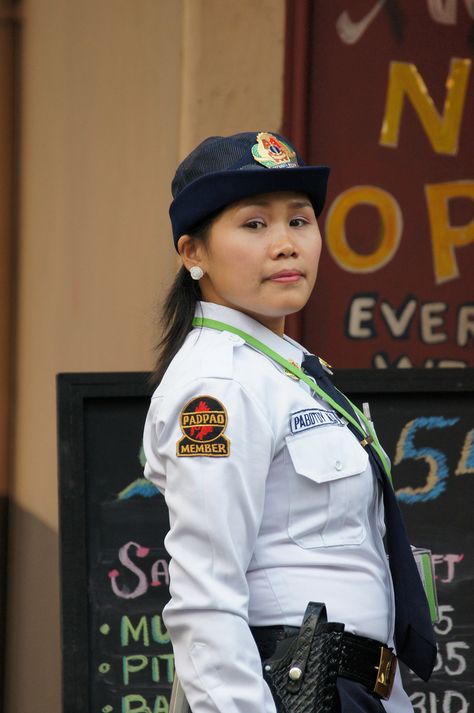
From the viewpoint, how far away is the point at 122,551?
133 inches

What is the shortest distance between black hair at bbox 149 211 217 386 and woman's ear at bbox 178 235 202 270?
1 centimetres

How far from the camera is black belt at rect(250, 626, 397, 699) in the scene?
214 centimetres

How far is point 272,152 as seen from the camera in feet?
7.59

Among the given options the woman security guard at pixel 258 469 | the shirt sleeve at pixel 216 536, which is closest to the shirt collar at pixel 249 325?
the woman security guard at pixel 258 469

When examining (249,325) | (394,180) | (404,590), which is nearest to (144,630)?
(404,590)

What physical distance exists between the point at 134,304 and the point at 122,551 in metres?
1.07

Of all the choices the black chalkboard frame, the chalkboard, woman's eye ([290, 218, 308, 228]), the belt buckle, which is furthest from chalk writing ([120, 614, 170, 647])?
woman's eye ([290, 218, 308, 228])

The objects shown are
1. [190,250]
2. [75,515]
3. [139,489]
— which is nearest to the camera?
[190,250]

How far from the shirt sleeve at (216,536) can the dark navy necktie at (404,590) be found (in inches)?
11.5

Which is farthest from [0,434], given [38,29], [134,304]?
[38,29]

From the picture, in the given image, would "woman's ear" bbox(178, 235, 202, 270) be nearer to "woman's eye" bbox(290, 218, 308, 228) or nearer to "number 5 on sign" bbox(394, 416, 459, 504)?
"woman's eye" bbox(290, 218, 308, 228)

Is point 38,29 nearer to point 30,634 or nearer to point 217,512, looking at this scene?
point 30,634

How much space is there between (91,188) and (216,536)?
7.88 ft

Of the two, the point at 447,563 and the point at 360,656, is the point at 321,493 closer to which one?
the point at 360,656
